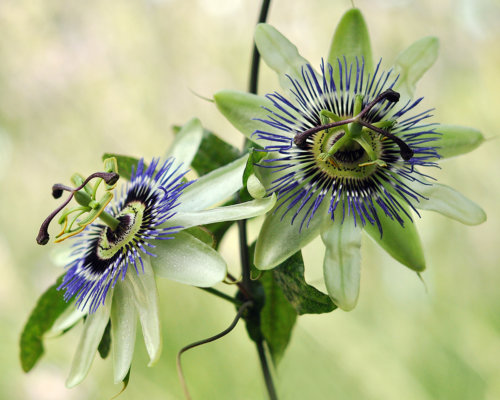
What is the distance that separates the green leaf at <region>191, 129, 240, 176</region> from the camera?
96 centimetres

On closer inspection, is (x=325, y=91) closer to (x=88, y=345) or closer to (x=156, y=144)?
(x=88, y=345)

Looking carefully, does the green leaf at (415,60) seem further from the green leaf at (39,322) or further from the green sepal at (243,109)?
the green leaf at (39,322)

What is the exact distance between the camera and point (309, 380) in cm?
214

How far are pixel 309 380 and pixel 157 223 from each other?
4.97 feet

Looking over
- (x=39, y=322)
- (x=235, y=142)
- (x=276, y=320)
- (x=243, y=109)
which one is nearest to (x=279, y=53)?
(x=243, y=109)

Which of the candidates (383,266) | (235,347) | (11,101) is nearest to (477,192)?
(383,266)

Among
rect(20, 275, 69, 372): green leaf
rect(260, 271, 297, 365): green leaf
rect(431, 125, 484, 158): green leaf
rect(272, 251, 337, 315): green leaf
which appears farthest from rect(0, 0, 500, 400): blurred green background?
rect(431, 125, 484, 158): green leaf

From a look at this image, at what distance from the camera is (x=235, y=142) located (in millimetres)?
2676

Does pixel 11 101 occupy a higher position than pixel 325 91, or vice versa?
pixel 325 91

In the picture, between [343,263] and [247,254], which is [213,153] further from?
[343,263]

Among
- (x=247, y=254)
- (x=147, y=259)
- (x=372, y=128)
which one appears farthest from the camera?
(x=247, y=254)

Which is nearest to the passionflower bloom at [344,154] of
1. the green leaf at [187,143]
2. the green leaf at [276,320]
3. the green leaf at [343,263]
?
the green leaf at [343,263]

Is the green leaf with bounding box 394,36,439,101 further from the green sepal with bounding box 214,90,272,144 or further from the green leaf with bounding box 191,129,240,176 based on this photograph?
the green leaf with bounding box 191,129,240,176

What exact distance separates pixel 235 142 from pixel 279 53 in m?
1.87
